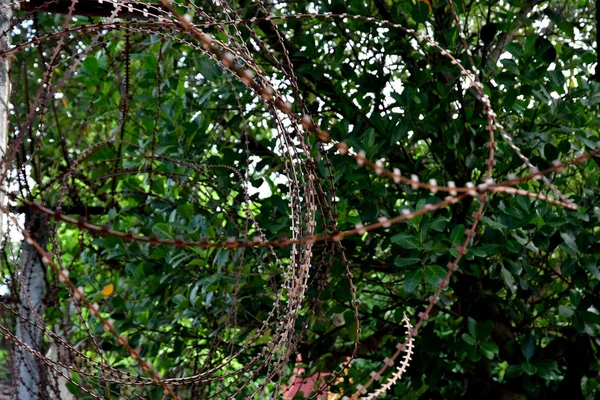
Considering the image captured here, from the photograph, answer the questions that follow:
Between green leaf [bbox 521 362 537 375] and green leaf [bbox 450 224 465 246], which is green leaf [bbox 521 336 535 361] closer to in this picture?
green leaf [bbox 521 362 537 375]

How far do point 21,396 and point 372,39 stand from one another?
1.57 meters

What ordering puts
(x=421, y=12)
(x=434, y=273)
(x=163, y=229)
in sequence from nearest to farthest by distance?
(x=434, y=273), (x=421, y=12), (x=163, y=229)

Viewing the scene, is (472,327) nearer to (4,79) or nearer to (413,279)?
(413,279)

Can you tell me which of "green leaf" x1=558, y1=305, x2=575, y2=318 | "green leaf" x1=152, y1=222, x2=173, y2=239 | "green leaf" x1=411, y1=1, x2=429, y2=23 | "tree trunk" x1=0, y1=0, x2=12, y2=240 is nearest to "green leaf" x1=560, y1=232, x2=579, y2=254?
"green leaf" x1=558, y1=305, x2=575, y2=318

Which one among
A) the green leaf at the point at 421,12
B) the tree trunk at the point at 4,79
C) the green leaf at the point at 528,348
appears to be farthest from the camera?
the green leaf at the point at 528,348

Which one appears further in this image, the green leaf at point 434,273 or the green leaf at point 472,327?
the green leaf at point 472,327

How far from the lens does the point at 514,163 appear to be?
188 centimetres

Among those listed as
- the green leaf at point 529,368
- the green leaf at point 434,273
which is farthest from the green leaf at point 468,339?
the green leaf at point 434,273

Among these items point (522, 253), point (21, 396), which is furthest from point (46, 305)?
point (522, 253)

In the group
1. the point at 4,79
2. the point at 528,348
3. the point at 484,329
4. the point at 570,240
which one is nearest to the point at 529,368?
the point at 528,348

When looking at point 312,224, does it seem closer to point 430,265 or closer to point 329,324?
point 430,265

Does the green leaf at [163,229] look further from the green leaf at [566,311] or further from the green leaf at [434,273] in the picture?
the green leaf at [566,311]

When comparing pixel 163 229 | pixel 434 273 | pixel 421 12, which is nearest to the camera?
pixel 434 273

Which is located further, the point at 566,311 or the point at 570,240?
the point at 566,311
